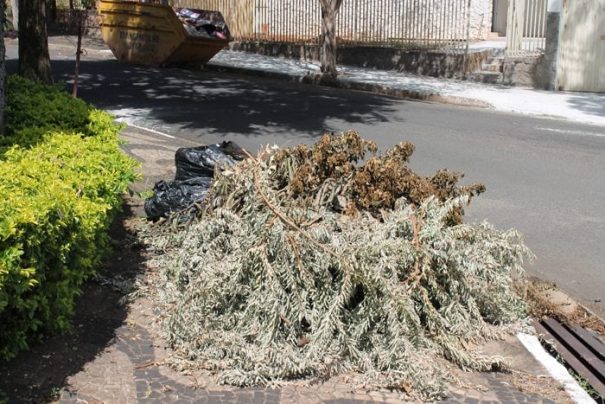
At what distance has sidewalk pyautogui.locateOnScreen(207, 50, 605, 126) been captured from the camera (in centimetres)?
1595

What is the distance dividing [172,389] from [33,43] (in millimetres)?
9133

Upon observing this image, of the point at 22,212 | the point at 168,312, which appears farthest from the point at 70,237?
the point at 168,312

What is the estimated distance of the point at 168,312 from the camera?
5.67m

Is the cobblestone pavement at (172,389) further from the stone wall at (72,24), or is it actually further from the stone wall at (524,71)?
the stone wall at (72,24)

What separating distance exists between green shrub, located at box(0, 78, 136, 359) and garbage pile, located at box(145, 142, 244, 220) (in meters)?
0.78

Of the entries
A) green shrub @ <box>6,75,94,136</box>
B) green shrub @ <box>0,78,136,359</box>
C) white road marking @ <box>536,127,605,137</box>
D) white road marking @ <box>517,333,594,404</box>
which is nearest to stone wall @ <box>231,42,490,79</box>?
white road marking @ <box>536,127,605,137</box>

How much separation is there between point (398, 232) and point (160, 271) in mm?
1795

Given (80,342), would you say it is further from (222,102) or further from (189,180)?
(222,102)

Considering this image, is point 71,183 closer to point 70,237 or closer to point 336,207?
point 70,237

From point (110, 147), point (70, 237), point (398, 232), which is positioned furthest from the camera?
point (110, 147)

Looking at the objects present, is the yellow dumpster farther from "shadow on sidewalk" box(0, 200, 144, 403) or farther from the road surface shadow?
"shadow on sidewalk" box(0, 200, 144, 403)

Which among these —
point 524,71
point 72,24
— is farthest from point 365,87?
point 72,24

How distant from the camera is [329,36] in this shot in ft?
63.6

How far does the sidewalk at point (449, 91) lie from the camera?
628 inches
